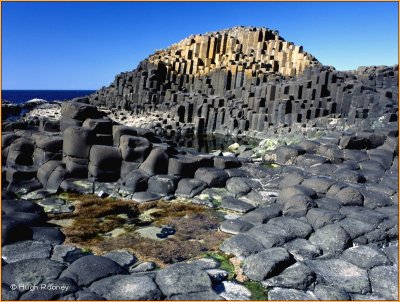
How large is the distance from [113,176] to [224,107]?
2356cm

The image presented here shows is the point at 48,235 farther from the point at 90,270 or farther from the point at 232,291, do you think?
the point at 232,291

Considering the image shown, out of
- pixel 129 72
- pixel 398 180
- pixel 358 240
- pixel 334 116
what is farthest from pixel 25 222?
pixel 129 72

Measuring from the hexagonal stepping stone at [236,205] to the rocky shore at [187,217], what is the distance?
0.03 m

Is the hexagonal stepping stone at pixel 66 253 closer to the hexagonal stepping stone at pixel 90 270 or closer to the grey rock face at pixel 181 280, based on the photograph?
the hexagonal stepping stone at pixel 90 270

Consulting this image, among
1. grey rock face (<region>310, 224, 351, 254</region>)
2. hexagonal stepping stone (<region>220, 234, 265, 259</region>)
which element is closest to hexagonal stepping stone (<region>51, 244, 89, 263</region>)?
hexagonal stepping stone (<region>220, 234, 265, 259</region>)

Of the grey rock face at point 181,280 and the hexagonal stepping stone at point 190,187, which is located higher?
the hexagonal stepping stone at point 190,187

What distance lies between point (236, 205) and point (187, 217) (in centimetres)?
113

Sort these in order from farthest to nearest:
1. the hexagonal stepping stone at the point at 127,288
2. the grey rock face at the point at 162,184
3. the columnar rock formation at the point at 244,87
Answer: the columnar rock formation at the point at 244,87
the grey rock face at the point at 162,184
the hexagonal stepping stone at the point at 127,288

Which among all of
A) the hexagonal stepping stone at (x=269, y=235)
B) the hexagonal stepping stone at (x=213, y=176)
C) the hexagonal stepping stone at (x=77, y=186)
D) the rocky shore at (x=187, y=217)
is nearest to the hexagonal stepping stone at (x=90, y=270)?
the rocky shore at (x=187, y=217)

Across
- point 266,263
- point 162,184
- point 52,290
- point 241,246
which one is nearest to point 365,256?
point 266,263

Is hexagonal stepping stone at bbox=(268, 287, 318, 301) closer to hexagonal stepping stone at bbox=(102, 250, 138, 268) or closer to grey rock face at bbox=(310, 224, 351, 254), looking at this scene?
grey rock face at bbox=(310, 224, 351, 254)

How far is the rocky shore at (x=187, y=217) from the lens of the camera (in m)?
4.65

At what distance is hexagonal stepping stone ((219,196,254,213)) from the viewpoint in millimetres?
7664

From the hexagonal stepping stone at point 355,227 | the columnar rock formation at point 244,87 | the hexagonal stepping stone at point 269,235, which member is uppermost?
the columnar rock formation at point 244,87
